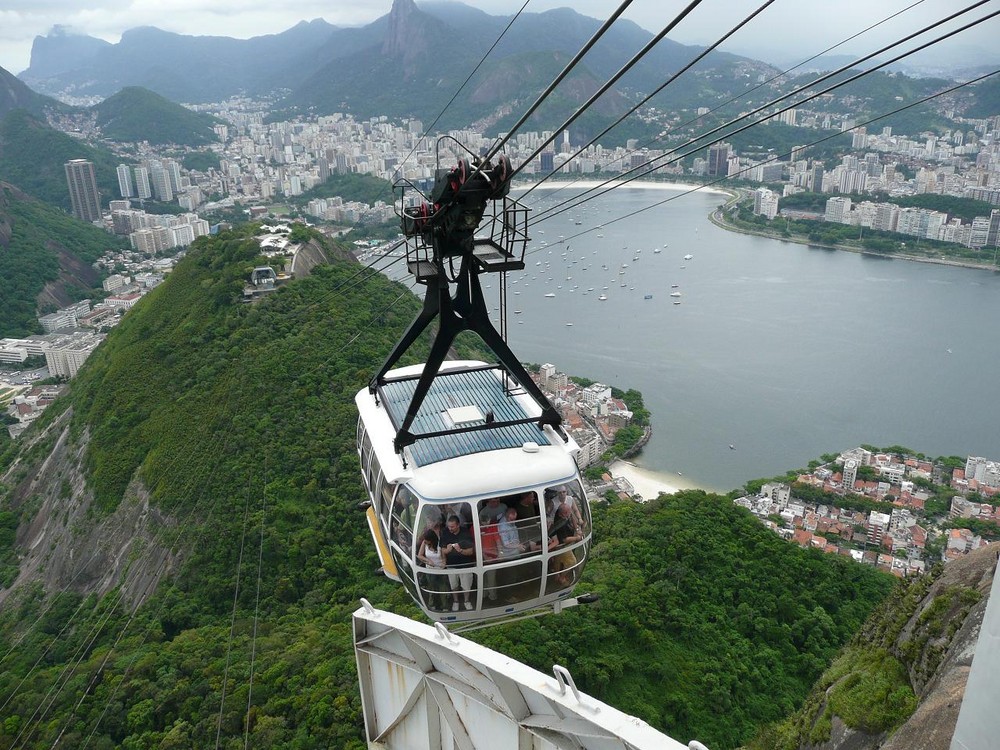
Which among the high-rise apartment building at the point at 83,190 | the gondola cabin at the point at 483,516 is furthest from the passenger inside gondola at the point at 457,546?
the high-rise apartment building at the point at 83,190

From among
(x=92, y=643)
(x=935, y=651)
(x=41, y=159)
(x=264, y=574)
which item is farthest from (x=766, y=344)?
(x=41, y=159)

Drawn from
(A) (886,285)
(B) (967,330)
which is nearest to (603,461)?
(B) (967,330)

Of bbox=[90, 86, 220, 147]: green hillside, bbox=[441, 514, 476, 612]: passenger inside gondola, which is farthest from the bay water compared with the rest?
bbox=[90, 86, 220, 147]: green hillside

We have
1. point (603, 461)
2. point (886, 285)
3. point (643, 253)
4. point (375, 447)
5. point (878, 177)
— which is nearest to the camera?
point (375, 447)

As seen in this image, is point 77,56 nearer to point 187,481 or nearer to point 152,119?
point 152,119

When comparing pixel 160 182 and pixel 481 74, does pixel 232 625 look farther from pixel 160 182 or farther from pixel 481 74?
pixel 481 74

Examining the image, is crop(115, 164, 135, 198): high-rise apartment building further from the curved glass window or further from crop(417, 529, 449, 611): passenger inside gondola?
crop(417, 529, 449, 611): passenger inside gondola
